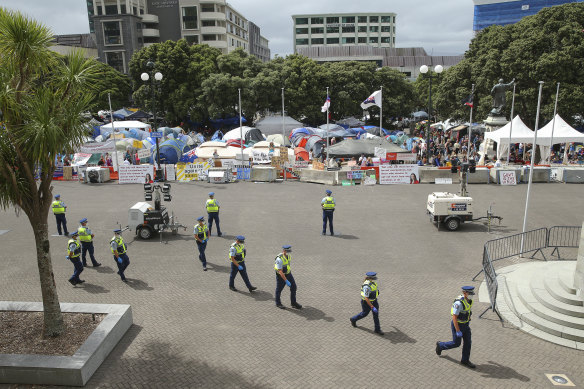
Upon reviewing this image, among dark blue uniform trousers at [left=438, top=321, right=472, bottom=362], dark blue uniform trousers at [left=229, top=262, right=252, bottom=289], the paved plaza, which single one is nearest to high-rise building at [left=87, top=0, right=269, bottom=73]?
the paved plaza

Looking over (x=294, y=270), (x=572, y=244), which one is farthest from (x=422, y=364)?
(x=572, y=244)

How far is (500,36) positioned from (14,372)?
36.0 metres

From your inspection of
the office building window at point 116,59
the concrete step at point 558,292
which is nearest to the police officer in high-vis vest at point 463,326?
the concrete step at point 558,292

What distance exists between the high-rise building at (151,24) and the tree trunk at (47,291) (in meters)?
71.4

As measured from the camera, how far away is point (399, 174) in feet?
81.2

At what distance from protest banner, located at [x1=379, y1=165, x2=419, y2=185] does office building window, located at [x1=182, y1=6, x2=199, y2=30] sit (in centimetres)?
6250

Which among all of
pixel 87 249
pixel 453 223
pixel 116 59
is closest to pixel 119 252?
pixel 87 249

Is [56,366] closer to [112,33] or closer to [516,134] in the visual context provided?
[516,134]

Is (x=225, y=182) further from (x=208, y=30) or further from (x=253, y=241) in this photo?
(x=208, y=30)

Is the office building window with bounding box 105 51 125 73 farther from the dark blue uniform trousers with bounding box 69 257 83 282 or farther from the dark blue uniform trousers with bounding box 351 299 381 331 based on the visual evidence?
the dark blue uniform trousers with bounding box 351 299 381 331

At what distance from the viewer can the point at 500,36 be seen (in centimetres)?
3272

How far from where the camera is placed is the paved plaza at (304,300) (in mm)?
7668

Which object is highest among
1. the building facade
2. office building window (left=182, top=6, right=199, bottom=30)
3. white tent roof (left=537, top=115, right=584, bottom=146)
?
the building facade

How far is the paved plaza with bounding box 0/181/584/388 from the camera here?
767 cm
